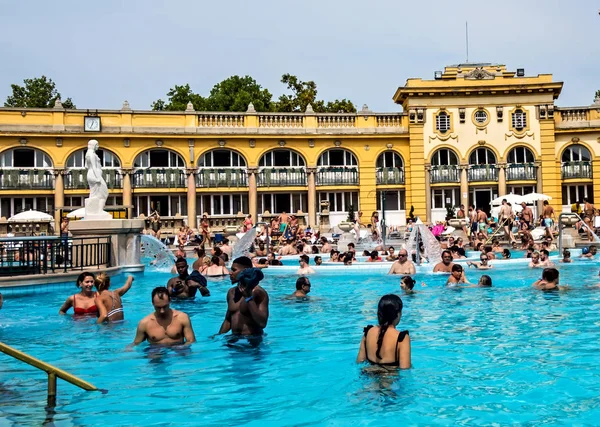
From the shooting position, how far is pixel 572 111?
135ft

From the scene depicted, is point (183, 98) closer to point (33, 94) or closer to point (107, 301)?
point (33, 94)

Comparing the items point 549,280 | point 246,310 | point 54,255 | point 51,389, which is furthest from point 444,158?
point 51,389

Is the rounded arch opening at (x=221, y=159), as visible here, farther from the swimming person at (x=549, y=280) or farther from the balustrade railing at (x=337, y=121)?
the swimming person at (x=549, y=280)

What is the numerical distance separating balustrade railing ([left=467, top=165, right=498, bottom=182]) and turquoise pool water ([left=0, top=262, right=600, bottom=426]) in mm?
28123

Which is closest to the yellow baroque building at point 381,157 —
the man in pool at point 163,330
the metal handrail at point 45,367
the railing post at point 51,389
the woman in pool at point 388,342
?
the man in pool at point 163,330

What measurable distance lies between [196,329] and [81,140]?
92.8 ft

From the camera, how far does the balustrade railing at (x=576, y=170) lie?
4059 cm

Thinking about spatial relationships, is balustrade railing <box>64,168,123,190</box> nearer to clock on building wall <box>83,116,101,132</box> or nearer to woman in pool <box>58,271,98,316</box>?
clock on building wall <box>83,116,101,132</box>

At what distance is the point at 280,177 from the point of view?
39656mm

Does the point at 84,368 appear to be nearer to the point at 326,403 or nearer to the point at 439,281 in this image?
the point at 326,403

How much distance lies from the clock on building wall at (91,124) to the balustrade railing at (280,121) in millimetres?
9032

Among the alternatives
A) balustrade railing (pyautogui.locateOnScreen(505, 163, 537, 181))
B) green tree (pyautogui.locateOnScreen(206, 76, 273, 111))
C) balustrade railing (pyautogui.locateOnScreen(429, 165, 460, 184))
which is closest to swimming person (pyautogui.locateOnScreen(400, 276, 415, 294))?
balustrade railing (pyautogui.locateOnScreen(429, 165, 460, 184))

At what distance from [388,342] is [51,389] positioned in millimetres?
3388

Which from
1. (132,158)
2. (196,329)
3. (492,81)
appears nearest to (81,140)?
(132,158)
